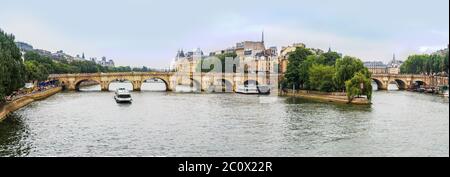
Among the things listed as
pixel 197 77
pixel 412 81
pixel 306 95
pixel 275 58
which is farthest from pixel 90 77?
pixel 412 81

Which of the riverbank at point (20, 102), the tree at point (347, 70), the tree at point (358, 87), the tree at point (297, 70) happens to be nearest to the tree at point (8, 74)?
the riverbank at point (20, 102)

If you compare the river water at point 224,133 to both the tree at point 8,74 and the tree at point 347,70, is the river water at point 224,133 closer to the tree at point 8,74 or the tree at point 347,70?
the tree at point 8,74

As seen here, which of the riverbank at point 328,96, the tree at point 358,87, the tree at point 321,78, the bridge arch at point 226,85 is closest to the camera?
the riverbank at point 328,96

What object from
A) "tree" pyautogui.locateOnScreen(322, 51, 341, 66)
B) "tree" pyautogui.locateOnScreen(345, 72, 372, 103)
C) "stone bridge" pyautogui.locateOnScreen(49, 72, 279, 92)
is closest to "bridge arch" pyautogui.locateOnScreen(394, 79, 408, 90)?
"tree" pyautogui.locateOnScreen(322, 51, 341, 66)

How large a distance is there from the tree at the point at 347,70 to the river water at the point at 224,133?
464 inches

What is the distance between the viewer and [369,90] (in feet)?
141

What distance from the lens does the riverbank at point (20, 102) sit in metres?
29.9

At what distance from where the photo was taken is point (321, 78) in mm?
52031

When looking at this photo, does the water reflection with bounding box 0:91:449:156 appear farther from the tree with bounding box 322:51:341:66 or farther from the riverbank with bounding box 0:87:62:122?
the tree with bounding box 322:51:341:66

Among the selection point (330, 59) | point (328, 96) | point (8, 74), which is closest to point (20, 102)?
point (8, 74)

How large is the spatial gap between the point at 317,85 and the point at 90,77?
3197 centimetres

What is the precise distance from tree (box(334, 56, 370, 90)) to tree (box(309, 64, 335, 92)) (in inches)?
99.2

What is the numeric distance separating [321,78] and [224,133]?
3067 cm
